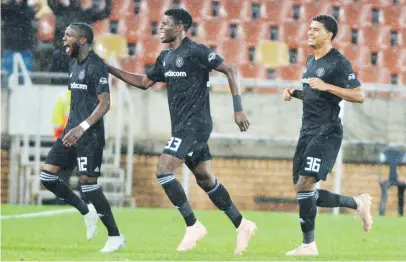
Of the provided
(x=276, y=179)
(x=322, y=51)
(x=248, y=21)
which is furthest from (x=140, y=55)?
(x=322, y=51)

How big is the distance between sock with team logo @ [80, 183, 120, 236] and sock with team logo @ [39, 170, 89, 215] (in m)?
0.42

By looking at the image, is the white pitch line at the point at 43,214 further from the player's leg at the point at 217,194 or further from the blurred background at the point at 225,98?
the player's leg at the point at 217,194

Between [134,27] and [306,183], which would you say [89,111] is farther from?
[134,27]

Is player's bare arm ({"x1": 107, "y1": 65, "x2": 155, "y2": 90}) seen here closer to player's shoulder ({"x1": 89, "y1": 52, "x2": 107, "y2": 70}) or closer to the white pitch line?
player's shoulder ({"x1": 89, "y1": 52, "x2": 107, "y2": 70})

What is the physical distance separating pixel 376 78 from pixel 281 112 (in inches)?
114

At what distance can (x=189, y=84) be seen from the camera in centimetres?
898

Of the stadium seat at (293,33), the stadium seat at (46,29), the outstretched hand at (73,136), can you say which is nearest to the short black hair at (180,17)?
the outstretched hand at (73,136)

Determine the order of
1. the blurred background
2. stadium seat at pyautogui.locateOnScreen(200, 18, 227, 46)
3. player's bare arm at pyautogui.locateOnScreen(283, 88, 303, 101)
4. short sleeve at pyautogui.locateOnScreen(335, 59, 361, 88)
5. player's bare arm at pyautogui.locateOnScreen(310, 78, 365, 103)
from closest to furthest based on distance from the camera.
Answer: player's bare arm at pyautogui.locateOnScreen(310, 78, 365, 103), short sleeve at pyautogui.locateOnScreen(335, 59, 361, 88), player's bare arm at pyautogui.locateOnScreen(283, 88, 303, 101), the blurred background, stadium seat at pyautogui.locateOnScreen(200, 18, 227, 46)

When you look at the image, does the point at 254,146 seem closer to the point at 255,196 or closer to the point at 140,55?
the point at 255,196

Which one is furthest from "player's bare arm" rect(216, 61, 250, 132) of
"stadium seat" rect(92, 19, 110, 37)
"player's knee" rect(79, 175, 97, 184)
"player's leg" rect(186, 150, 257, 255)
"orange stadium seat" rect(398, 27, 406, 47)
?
"orange stadium seat" rect(398, 27, 406, 47)

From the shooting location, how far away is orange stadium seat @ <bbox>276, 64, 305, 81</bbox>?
864 inches

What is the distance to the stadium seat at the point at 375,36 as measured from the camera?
2295cm

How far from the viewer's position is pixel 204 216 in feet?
50.8

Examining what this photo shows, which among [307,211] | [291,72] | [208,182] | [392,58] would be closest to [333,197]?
[307,211]
